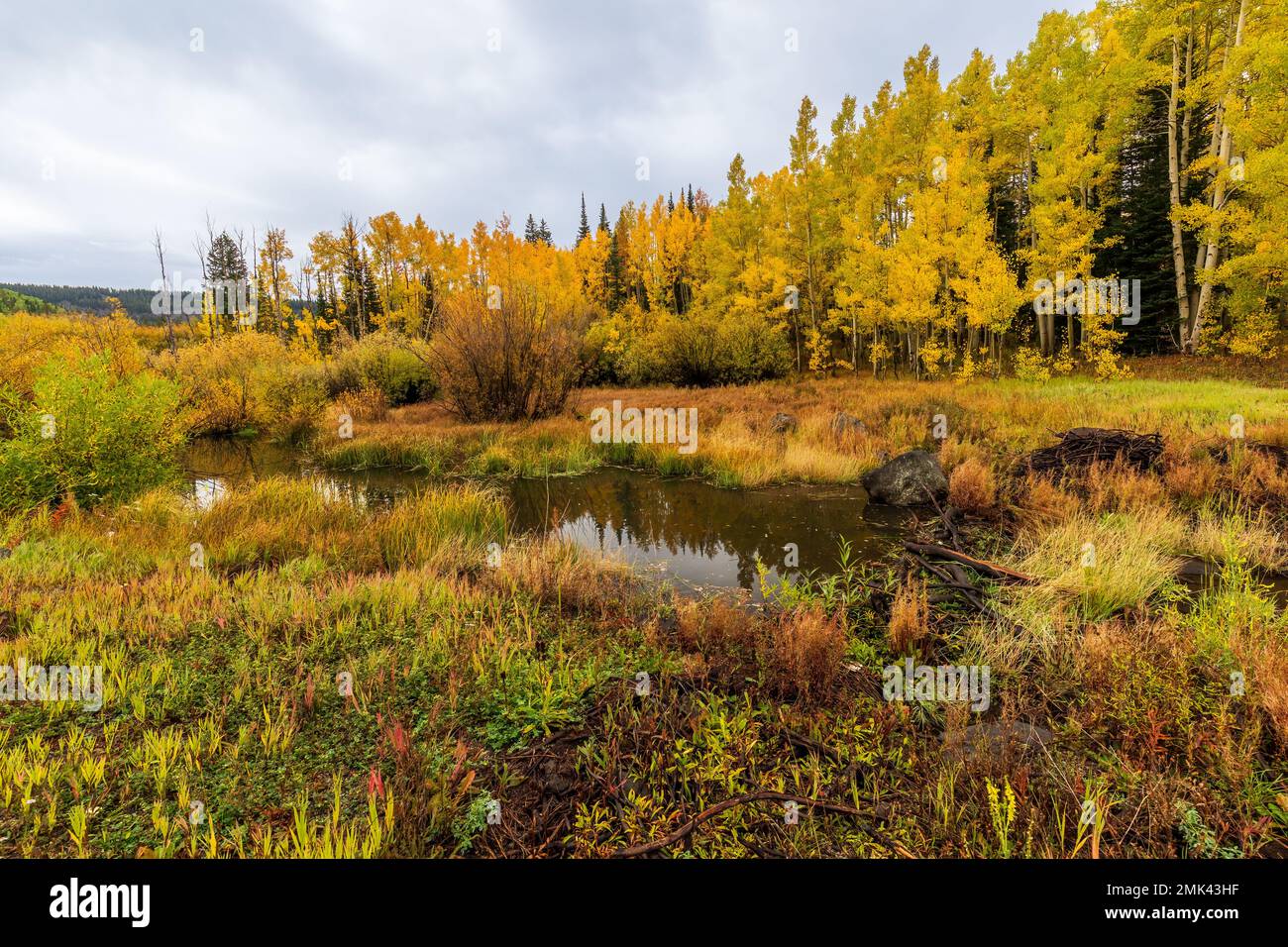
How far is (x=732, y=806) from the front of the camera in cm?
237

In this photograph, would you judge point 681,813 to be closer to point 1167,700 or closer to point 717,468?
point 1167,700

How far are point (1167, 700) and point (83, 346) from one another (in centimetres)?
2231

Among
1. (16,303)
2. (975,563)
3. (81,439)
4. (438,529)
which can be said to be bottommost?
(975,563)

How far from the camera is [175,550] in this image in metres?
5.68

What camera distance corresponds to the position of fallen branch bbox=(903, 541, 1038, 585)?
5.12 meters

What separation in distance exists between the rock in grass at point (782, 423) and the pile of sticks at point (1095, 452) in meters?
→ 5.87

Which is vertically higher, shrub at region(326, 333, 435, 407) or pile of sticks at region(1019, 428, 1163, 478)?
shrub at region(326, 333, 435, 407)

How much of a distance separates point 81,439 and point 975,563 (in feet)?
36.9

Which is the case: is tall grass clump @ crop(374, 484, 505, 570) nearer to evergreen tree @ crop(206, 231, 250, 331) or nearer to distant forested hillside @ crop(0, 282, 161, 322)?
evergreen tree @ crop(206, 231, 250, 331)

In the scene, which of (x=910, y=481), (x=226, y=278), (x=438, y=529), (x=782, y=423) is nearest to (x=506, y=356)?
(x=782, y=423)

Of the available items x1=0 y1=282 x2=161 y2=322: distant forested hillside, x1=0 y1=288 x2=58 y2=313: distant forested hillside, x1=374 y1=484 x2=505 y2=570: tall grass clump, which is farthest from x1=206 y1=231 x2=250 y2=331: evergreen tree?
x1=0 y1=282 x2=161 y2=322: distant forested hillside

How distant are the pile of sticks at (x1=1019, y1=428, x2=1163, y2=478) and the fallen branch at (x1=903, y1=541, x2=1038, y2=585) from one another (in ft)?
13.5

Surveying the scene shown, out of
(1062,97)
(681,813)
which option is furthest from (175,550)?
(1062,97)

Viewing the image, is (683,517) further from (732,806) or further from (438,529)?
(732,806)
